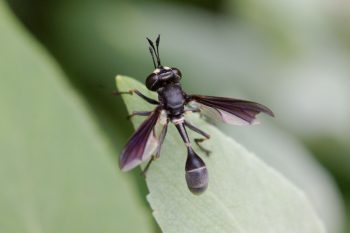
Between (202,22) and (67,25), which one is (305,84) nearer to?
(202,22)

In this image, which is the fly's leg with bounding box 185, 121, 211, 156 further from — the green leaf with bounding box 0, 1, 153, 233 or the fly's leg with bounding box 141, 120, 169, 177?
the green leaf with bounding box 0, 1, 153, 233

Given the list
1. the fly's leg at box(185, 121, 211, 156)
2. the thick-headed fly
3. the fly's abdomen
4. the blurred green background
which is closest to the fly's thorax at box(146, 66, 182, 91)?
the thick-headed fly

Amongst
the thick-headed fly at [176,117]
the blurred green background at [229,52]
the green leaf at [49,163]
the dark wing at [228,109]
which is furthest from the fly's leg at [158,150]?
the blurred green background at [229,52]

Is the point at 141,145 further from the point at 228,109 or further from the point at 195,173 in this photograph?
the point at 228,109

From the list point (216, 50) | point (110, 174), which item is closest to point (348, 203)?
point (216, 50)

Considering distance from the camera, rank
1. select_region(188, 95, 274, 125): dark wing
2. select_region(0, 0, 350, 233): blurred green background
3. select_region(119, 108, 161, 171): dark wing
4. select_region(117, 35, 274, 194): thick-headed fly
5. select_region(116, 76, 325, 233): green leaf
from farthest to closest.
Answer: select_region(0, 0, 350, 233): blurred green background
select_region(188, 95, 274, 125): dark wing
select_region(119, 108, 161, 171): dark wing
select_region(117, 35, 274, 194): thick-headed fly
select_region(116, 76, 325, 233): green leaf

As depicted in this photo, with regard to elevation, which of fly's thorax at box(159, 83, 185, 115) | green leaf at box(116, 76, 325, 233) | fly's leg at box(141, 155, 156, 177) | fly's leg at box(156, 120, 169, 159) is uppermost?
fly's thorax at box(159, 83, 185, 115)

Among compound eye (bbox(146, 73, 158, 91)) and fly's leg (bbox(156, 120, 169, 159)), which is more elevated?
compound eye (bbox(146, 73, 158, 91))
